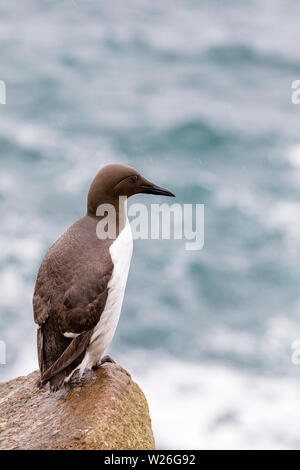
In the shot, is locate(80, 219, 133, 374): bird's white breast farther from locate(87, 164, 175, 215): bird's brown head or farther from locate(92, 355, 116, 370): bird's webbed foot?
locate(87, 164, 175, 215): bird's brown head

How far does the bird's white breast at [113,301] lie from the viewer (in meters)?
7.57

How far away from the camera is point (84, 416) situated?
725 cm

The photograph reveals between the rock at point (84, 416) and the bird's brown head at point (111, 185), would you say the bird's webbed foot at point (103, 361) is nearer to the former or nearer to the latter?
the rock at point (84, 416)

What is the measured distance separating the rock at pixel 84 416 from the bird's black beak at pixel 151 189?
7.16 ft

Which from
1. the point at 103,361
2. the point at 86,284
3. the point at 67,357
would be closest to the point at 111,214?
the point at 86,284

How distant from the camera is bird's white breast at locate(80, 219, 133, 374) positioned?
24.8ft

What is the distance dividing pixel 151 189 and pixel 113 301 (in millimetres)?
1474

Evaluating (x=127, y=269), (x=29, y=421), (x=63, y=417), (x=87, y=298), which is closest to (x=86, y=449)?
(x=63, y=417)

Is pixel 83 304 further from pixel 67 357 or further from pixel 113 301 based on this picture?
pixel 67 357

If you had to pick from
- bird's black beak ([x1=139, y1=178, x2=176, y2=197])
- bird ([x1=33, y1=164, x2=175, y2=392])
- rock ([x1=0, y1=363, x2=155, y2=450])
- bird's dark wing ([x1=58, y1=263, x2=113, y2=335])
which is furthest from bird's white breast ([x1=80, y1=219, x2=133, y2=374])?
bird's black beak ([x1=139, y1=178, x2=176, y2=197])

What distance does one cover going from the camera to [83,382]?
25.8 feet

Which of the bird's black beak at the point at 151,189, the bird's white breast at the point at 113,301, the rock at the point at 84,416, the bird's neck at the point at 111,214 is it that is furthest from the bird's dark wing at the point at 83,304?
the bird's black beak at the point at 151,189
